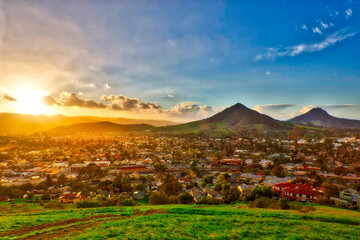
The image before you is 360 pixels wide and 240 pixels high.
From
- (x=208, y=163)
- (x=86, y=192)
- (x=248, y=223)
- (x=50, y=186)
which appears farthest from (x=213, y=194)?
(x=208, y=163)

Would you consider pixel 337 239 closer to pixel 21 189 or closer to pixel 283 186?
pixel 283 186

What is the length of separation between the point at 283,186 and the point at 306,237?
23.9m

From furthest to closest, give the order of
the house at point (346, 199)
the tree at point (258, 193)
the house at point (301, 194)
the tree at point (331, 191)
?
1. the tree at point (331, 191)
2. the house at point (301, 194)
3. the tree at point (258, 193)
4. the house at point (346, 199)

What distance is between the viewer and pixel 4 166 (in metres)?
57.7

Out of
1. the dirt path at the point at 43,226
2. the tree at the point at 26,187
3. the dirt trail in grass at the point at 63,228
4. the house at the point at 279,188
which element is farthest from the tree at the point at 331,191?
the tree at the point at 26,187

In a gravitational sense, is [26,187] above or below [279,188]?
below

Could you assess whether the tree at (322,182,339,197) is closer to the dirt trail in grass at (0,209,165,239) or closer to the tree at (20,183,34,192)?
the dirt trail in grass at (0,209,165,239)

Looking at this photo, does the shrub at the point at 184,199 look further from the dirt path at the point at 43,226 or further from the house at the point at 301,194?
the house at the point at 301,194

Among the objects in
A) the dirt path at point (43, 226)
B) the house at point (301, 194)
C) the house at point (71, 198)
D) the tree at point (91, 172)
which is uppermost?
the dirt path at point (43, 226)

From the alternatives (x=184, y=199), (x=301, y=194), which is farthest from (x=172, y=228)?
(x=301, y=194)

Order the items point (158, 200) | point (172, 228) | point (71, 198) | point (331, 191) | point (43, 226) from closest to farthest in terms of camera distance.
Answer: point (172, 228) → point (43, 226) → point (158, 200) → point (331, 191) → point (71, 198)

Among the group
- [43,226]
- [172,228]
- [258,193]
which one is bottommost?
[258,193]

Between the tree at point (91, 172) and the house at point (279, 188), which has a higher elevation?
the house at point (279, 188)

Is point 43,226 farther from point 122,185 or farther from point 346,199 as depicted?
point 346,199
